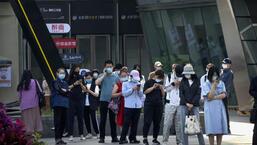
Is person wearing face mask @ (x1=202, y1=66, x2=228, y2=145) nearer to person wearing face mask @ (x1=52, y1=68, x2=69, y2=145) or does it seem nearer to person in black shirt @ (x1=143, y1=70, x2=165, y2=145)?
person in black shirt @ (x1=143, y1=70, x2=165, y2=145)

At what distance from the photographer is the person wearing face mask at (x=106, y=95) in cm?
1645

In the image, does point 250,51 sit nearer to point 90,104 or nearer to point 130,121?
point 90,104

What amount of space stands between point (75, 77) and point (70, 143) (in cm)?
172

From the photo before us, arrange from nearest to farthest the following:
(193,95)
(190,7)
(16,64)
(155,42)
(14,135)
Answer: (14,135) → (193,95) → (190,7) → (155,42) → (16,64)

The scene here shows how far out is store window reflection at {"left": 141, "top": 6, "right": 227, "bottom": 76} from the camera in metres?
32.8

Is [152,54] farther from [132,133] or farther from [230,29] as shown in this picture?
[132,133]

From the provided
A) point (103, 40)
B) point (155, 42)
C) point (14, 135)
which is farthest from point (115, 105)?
point (103, 40)

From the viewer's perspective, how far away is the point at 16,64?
132ft

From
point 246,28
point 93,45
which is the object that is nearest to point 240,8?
point 246,28

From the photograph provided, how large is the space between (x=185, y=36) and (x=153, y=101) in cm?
1962

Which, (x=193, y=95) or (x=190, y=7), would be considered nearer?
(x=193, y=95)

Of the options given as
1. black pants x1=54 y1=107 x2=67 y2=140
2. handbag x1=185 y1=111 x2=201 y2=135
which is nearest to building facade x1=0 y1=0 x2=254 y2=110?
black pants x1=54 y1=107 x2=67 y2=140

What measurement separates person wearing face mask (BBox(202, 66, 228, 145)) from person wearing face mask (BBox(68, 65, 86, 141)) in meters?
4.02

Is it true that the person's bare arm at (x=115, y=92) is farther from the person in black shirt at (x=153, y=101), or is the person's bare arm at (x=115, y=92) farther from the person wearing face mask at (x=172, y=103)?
the person wearing face mask at (x=172, y=103)
